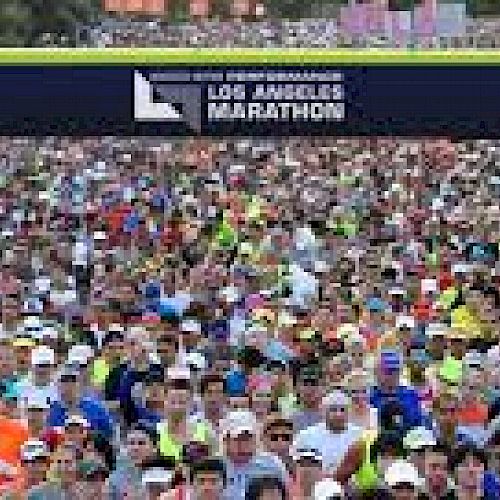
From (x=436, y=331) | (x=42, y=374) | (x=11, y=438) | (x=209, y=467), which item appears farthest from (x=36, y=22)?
(x=209, y=467)

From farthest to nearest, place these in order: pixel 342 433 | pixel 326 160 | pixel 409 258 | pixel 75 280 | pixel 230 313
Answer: pixel 326 160, pixel 409 258, pixel 75 280, pixel 230 313, pixel 342 433

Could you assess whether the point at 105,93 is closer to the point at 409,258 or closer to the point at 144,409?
the point at 409,258

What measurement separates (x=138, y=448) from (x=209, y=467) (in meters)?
0.69

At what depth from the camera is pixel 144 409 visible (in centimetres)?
1536

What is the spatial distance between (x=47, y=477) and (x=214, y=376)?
2910 millimetres

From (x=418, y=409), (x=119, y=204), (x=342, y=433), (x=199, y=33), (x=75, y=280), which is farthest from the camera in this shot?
(x=199, y=33)

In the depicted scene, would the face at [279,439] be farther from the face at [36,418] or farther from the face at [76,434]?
the face at [36,418]

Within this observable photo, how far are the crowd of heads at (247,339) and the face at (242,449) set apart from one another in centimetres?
1

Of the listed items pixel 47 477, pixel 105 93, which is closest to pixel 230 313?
pixel 105 93

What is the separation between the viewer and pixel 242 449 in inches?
512

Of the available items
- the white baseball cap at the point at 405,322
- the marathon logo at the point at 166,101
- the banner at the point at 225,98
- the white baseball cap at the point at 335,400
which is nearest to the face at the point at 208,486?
the white baseball cap at the point at 335,400

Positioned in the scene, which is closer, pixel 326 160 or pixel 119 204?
pixel 119 204

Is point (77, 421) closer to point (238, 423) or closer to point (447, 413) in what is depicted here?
point (238, 423)

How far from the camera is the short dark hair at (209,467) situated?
12477 mm
